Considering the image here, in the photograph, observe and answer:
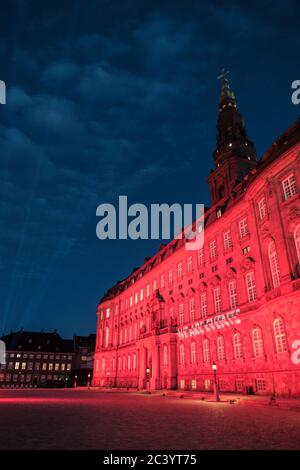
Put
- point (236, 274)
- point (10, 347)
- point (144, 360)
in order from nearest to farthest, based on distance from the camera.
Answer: point (236, 274) → point (144, 360) → point (10, 347)

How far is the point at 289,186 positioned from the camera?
24438 millimetres

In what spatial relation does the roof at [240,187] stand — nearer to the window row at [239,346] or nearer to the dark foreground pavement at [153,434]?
the window row at [239,346]

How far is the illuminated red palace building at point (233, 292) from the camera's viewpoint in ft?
76.4

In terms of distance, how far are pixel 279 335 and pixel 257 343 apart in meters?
4.83

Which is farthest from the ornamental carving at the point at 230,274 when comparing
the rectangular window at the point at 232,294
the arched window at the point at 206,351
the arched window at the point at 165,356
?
the arched window at the point at 165,356

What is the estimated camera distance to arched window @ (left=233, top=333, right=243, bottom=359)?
29.9 m

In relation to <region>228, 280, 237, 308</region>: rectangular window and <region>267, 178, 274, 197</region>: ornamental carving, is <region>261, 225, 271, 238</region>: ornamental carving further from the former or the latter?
<region>228, 280, 237, 308</region>: rectangular window

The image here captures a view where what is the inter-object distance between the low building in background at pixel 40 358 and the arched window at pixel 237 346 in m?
70.6

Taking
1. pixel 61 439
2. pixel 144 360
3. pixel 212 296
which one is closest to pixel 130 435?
pixel 61 439

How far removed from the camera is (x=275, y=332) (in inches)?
934

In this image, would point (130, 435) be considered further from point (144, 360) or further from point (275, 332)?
point (144, 360)

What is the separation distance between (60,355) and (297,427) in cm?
10316

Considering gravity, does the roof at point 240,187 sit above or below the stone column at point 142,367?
above
